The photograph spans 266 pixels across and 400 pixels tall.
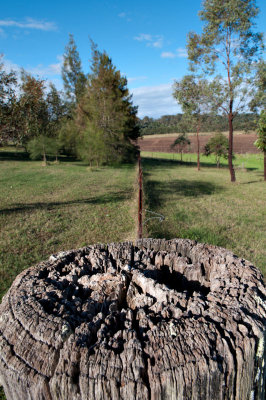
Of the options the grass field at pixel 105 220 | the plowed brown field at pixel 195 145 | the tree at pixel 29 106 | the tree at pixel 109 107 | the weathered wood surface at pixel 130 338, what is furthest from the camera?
the plowed brown field at pixel 195 145

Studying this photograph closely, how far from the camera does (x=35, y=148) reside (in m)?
31.9

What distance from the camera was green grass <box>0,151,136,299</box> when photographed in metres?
6.27

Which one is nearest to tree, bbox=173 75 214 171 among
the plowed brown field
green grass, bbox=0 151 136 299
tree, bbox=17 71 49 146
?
green grass, bbox=0 151 136 299

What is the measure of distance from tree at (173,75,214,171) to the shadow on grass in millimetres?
9254

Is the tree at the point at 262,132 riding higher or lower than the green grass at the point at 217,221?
higher

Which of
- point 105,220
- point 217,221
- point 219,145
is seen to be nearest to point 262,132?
point 219,145

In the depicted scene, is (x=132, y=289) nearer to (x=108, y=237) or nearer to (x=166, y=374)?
(x=166, y=374)

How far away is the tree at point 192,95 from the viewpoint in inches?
695

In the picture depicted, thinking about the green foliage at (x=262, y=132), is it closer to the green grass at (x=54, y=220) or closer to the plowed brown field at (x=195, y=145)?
the green grass at (x=54, y=220)

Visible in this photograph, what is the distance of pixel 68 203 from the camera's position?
37.8 ft

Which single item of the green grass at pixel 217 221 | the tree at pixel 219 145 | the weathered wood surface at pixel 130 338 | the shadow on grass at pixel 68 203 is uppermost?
the tree at pixel 219 145

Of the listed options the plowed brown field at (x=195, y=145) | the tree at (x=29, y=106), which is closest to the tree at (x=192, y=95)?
the tree at (x=29, y=106)

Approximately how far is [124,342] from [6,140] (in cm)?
Result: 1009

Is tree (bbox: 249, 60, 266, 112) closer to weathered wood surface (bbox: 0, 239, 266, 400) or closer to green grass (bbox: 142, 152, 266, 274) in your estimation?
green grass (bbox: 142, 152, 266, 274)
